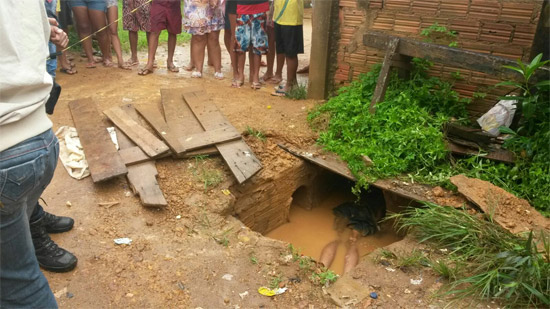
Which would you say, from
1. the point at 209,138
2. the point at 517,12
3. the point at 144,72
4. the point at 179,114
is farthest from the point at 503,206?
the point at 144,72

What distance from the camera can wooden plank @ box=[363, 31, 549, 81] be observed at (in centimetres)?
386

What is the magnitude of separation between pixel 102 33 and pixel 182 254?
4529 mm

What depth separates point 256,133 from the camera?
481 cm

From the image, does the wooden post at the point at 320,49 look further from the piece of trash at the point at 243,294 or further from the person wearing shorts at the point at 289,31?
the piece of trash at the point at 243,294

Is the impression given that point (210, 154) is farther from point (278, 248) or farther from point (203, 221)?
point (278, 248)

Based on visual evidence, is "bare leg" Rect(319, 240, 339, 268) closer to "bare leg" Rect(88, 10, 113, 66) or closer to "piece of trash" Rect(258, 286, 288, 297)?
"piece of trash" Rect(258, 286, 288, 297)

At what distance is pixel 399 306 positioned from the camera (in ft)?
9.62

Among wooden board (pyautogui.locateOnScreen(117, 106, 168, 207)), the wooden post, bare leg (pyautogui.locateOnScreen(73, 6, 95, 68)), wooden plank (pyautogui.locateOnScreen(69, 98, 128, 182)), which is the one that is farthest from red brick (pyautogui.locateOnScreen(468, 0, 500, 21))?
bare leg (pyautogui.locateOnScreen(73, 6, 95, 68))

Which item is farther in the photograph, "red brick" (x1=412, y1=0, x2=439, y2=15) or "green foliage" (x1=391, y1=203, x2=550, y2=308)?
"red brick" (x1=412, y1=0, x2=439, y2=15)

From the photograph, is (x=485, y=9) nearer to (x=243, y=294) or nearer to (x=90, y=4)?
(x=243, y=294)

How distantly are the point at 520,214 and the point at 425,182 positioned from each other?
0.82m

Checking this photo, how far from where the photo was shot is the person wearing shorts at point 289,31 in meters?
5.71

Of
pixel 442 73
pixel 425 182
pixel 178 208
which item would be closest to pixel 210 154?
pixel 178 208

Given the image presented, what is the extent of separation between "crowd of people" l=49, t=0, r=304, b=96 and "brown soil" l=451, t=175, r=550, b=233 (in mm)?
2852
